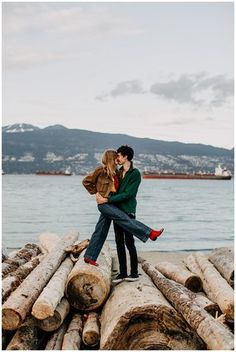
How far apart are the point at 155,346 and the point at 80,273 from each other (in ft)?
6.05

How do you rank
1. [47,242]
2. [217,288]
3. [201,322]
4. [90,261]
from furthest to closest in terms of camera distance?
[47,242], [217,288], [90,261], [201,322]

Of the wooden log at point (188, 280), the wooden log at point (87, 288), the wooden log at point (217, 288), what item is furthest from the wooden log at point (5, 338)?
the wooden log at point (188, 280)

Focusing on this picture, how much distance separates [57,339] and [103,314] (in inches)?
33.9

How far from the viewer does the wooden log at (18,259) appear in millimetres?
11555

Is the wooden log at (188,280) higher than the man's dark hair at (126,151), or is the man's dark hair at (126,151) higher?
the man's dark hair at (126,151)

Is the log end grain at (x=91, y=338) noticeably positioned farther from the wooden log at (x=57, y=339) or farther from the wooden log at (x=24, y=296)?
the wooden log at (x=24, y=296)

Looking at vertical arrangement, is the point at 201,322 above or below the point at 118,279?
below

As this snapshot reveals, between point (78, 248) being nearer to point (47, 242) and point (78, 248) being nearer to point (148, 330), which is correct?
point (148, 330)

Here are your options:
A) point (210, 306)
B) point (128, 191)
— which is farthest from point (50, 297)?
point (210, 306)

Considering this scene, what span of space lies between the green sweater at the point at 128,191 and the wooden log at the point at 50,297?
150 cm

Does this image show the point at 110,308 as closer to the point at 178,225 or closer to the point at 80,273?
the point at 80,273

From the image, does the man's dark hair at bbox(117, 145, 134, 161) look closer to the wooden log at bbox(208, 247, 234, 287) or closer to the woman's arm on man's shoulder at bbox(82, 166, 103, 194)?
the woman's arm on man's shoulder at bbox(82, 166, 103, 194)

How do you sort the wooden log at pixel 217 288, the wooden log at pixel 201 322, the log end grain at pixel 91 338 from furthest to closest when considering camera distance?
the wooden log at pixel 217 288, the log end grain at pixel 91 338, the wooden log at pixel 201 322

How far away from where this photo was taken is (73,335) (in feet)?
26.1
